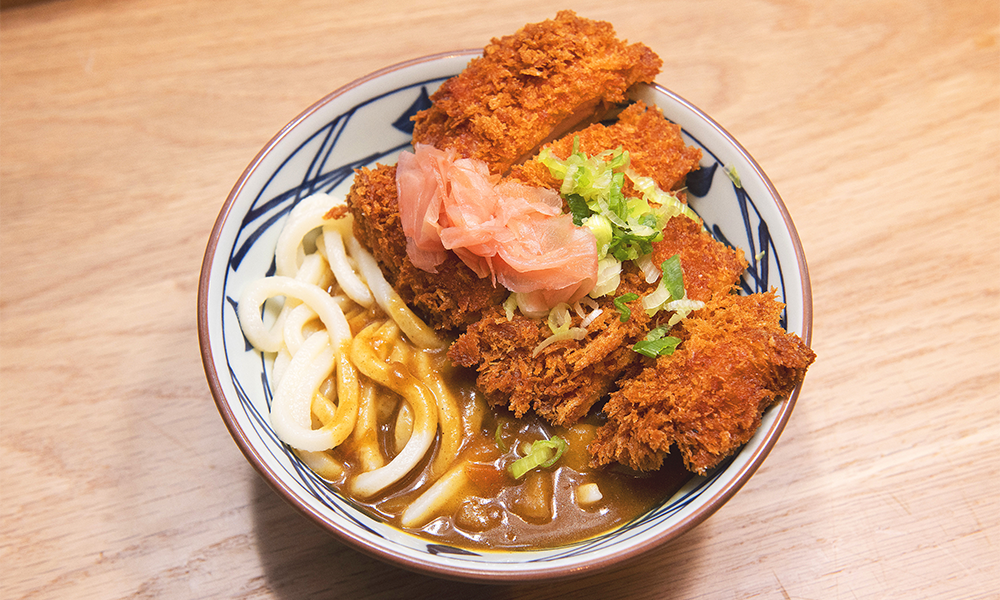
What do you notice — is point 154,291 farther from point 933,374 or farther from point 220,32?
point 933,374

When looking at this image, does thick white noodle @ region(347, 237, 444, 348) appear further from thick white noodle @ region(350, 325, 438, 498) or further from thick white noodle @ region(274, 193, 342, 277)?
thick white noodle @ region(274, 193, 342, 277)

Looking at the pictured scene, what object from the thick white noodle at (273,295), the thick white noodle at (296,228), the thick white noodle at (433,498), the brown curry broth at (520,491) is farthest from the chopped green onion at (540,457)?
the thick white noodle at (296,228)

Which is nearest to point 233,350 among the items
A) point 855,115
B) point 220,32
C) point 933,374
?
point 220,32

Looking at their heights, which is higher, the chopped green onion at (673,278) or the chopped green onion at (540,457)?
the chopped green onion at (673,278)

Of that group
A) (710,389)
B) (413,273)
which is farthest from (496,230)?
(710,389)

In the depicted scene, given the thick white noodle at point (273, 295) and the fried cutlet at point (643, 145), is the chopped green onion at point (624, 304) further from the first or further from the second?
the thick white noodle at point (273, 295)

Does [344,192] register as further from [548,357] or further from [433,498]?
[433,498]

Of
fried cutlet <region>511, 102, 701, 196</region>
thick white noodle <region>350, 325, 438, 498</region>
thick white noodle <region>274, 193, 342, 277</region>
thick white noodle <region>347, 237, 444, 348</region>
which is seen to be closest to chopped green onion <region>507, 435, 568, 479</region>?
thick white noodle <region>350, 325, 438, 498</region>
